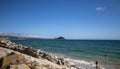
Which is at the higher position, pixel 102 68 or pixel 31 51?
pixel 31 51

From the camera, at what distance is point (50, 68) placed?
7723 millimetres

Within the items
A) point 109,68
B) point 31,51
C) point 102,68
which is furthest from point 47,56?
point 109,68

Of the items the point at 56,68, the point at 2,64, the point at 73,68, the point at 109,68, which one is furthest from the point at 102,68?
the point at 2,64

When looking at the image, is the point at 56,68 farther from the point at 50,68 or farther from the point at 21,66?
the point at 21,66

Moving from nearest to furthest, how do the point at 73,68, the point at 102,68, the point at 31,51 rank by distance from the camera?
the point at 73,68
the point at 31,51
the point at 102,68

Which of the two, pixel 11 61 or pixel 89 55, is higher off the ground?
pixel 11 61

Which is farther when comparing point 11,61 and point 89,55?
point 89,55

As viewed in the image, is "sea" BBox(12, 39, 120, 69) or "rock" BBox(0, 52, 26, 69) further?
"sea" BBox(12, 39, 120, 69)

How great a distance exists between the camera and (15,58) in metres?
7.53

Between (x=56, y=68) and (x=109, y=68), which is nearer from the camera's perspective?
(x=56, y=68)

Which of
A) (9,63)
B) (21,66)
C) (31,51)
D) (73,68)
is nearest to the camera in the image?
(21,66)

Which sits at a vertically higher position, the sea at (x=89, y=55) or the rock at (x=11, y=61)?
the rock at (x=11, y=61)

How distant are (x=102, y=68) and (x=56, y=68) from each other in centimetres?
1043

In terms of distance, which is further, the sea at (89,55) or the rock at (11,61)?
the sea at (89,55)
